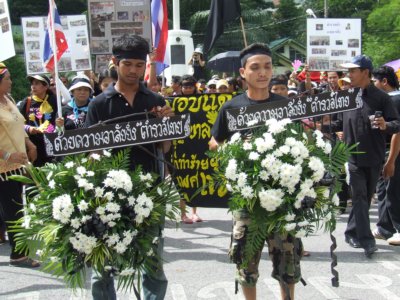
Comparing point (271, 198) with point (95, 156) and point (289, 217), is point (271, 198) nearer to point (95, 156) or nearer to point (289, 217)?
point (289, 217)

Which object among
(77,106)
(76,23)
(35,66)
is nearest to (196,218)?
(77,106)

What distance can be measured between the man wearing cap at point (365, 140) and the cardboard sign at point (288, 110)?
2368mm

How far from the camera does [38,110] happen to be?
8359 mm

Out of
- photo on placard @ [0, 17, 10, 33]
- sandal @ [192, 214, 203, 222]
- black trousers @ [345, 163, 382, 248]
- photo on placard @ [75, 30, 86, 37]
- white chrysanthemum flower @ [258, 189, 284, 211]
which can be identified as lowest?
sandal @ [192, 214, 203, 222]

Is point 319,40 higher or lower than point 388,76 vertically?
higher

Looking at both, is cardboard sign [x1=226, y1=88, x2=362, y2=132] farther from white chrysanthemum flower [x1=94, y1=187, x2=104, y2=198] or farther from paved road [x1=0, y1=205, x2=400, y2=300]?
white chrysanthemum flower [x1=94, y1=187, x2=104, y2=198]

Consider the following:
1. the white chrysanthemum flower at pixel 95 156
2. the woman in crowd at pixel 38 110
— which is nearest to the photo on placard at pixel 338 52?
the woman in crowd at pixel 38 110

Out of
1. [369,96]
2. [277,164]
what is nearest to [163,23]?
[369,96]

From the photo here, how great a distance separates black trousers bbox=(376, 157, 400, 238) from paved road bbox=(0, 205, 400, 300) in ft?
0.84

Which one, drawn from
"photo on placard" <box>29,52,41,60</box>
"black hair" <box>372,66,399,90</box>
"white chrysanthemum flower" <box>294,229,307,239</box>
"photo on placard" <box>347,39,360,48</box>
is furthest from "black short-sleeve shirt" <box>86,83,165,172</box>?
"photo on placard" <box>347,39,360,48</box>

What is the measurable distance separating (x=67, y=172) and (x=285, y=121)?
1.44 metres

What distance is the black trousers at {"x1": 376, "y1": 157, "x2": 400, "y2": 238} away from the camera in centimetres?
798

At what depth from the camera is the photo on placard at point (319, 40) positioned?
461 inches

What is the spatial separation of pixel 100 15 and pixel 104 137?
18.2 feet
